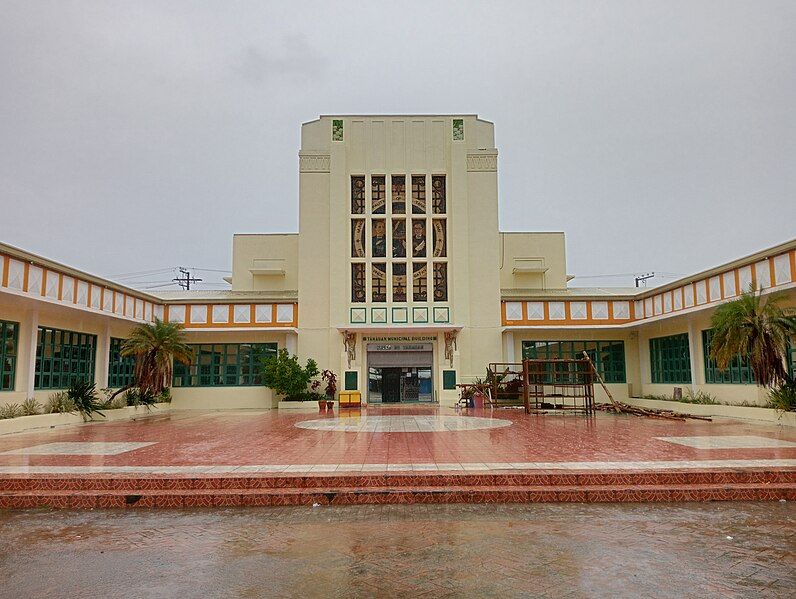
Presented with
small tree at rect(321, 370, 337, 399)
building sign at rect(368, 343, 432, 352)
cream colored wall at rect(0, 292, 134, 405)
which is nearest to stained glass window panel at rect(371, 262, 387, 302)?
building sign at rect(368, 343, 432, 352)

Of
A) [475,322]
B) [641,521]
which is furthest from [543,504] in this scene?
[475,322]

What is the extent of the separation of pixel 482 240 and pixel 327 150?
8249mm

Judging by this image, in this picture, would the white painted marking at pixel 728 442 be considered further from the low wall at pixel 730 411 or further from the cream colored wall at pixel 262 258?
the cream colored wall at pixel 262 258

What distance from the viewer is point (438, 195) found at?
91.6 feet

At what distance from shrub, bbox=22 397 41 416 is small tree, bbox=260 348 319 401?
8.89 m

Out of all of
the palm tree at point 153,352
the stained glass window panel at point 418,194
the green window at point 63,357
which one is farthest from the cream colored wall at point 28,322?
the stained glass window panel at point 418,194

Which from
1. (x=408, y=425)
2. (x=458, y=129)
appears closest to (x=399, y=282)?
(x=458, y=129)

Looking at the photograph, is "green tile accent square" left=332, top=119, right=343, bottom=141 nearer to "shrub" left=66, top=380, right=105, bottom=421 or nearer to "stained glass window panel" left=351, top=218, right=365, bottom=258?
"stained glass window panel" left=351, top=218, right=365, bottom=258

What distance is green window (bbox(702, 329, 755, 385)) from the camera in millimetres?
18453

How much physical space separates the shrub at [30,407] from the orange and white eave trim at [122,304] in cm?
276

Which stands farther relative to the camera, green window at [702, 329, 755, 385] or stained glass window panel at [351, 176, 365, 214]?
stained glass window panel at [351, 176, 365, 214]

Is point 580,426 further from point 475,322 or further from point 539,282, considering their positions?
point 539,282

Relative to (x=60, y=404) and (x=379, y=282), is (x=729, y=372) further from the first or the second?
(x=60, y=404)

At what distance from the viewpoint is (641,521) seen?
6.29 m
